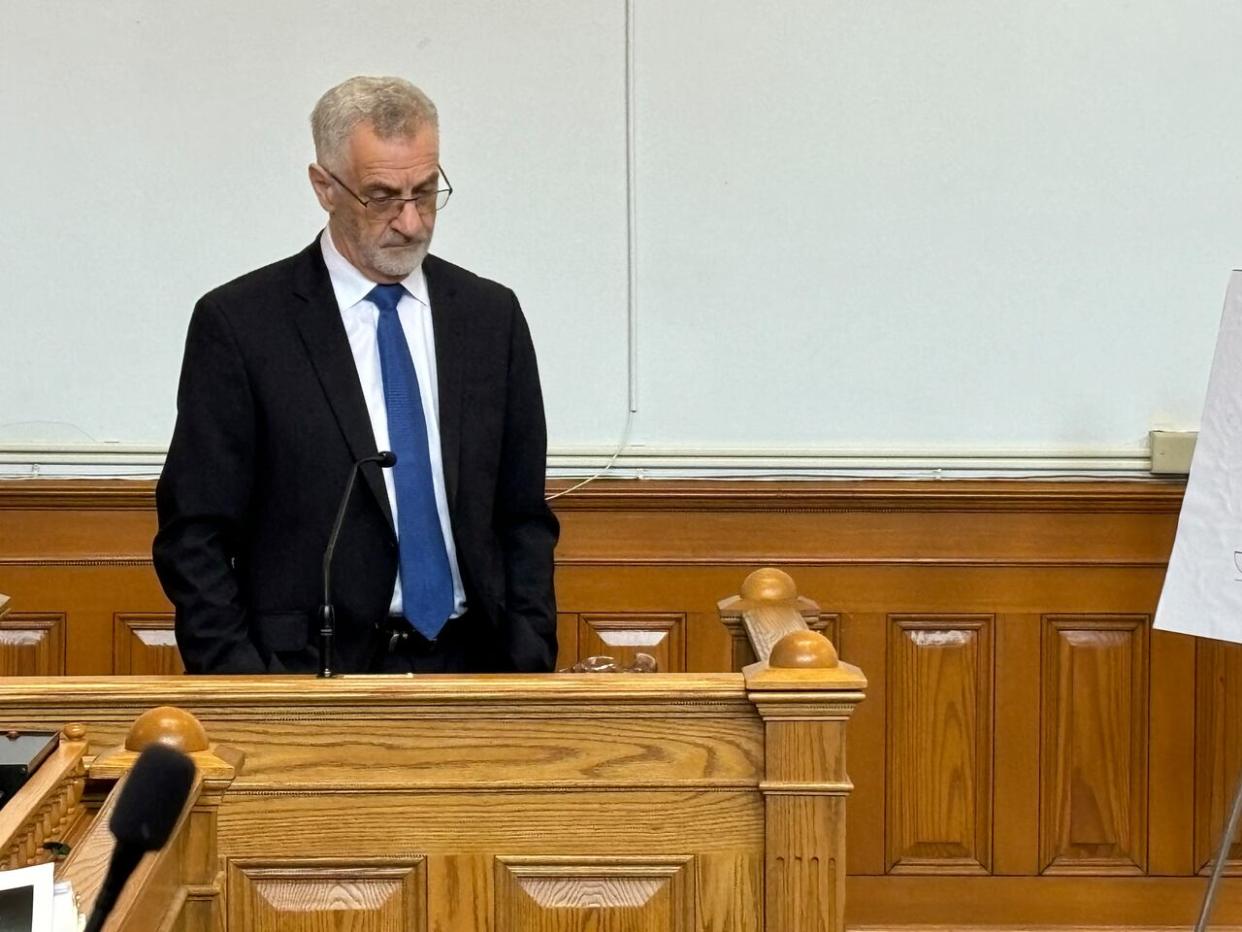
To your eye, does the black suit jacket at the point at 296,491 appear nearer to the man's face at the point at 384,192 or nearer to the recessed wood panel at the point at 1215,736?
the man's face at the point at 384,192

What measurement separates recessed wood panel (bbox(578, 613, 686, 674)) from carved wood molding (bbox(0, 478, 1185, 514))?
27 centimetres

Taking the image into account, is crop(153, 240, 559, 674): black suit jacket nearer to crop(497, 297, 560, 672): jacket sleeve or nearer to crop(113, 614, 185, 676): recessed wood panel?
crop(497, 297, 560, 672): jacket sleeve

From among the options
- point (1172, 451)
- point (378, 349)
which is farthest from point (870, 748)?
point (378, 349)

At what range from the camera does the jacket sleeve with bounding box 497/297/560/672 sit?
3.05 meters

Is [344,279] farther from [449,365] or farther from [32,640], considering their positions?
[32,640]

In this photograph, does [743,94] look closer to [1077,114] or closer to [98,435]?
[1077,114]

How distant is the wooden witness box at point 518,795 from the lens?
2.42 m

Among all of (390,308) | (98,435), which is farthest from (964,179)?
(98,435)

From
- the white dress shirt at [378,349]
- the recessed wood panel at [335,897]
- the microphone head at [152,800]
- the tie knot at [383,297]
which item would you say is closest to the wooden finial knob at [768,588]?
the white dress shirt at [378,349]

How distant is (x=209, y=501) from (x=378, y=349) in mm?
383

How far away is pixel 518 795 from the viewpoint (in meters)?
2.44

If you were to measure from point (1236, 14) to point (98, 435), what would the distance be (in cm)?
295

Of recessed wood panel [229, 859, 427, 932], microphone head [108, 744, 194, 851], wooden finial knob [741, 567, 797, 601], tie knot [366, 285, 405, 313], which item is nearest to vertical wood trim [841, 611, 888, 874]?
wooden finial knob [741, 567, 797, 601]

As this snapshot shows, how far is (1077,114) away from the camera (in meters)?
4.38
